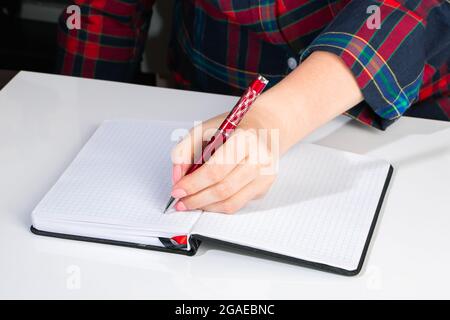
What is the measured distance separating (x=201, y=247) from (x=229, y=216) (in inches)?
1.9

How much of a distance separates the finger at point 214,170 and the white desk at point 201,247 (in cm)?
7

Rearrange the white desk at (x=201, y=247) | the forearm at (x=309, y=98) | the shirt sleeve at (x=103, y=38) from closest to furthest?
the white desk at (x=201, y=247) → the forearm at (x=309, y=98) → the shirt sleeve at (x=103, y=38)

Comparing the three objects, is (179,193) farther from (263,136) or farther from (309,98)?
(309,98)

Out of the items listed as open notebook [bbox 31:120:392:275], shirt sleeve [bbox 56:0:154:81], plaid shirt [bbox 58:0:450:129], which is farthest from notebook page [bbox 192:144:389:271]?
shirt sleeve [bbox 56:0:154:81]

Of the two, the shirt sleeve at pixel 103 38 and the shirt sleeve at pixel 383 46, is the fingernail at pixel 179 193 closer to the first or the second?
the shirt sleeve at pixel 383 46

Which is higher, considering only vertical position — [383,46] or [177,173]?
[383,46]

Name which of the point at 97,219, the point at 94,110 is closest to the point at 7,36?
the point at 94,110

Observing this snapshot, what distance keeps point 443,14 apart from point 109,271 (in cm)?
59

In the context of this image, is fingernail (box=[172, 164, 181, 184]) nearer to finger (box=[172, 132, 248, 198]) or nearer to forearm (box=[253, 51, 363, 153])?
finger (box=[172, 132, 248, 198])

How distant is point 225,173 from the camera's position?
854 mm

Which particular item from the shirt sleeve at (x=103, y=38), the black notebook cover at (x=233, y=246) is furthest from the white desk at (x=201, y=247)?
the shirt sleeve at (x=103, y=38)

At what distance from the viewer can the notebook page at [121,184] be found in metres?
0.83

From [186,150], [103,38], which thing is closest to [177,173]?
[186,150]

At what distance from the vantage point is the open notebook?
82 centimetres
